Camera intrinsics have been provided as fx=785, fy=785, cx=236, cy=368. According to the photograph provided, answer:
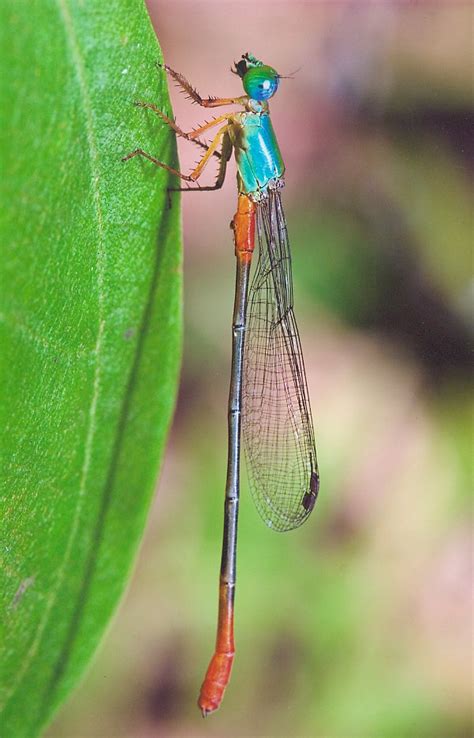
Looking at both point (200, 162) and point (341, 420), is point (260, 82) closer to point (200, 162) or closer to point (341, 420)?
point (200, 162)

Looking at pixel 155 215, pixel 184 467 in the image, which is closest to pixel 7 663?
pixel 155 215

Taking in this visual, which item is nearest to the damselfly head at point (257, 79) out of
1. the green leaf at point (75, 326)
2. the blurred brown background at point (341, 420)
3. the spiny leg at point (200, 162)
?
the spiny leg at point (200, 162)

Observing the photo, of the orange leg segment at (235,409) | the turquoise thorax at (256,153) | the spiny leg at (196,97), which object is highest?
the spiny leg at (196,97)

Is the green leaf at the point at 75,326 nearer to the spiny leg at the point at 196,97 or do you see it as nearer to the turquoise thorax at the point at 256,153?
the spiny leg at the point at 196,97

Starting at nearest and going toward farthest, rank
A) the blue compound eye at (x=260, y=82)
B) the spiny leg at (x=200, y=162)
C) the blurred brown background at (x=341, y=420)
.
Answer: the spiny leg at (x=200, y=162) → the blue compound eye at (x=260, y=82) → the blurred brown background at (x=341, y=420)

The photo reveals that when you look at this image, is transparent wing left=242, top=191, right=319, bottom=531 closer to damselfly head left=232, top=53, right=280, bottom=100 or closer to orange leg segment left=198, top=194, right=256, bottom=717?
orange leg segment left=198, top=194, right=256, bottom=717

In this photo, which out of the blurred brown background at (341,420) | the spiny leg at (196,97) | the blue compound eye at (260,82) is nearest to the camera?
the spiny leg at (196,97)

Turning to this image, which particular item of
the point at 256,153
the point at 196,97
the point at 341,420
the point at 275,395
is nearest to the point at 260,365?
the point at 275,395

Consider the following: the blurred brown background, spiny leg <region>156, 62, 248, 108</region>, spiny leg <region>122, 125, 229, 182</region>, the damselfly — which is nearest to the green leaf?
spiny leg <region>122, 125, 229, 182</region>
